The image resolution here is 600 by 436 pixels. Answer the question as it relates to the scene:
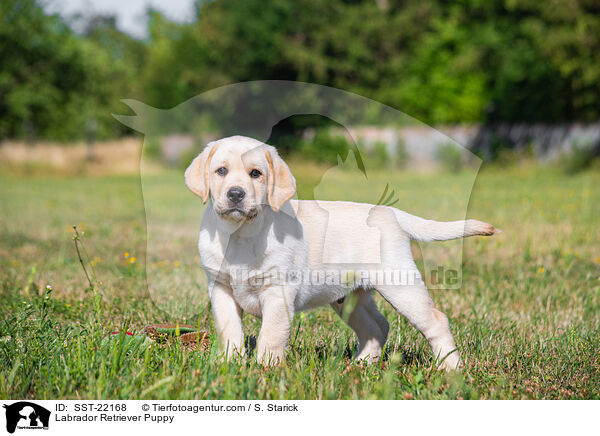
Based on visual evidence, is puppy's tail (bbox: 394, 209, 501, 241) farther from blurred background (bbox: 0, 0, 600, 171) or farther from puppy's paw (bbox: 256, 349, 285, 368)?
blurred background (bbox: 0, 0, 600, 171)

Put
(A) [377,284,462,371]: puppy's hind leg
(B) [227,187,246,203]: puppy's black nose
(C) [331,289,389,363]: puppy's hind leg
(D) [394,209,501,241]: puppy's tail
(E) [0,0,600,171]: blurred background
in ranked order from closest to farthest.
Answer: (B) [227,187,246,203]: puppy's black nose → (A) [377,284,462,371]: puppy's hind leg → (D) [394,209,501,241]: puppy's tail → (C) [331,289,389,363]: puppy's hind leg → (E) [0,0,600,171]: blurred background

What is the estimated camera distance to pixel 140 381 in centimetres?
236

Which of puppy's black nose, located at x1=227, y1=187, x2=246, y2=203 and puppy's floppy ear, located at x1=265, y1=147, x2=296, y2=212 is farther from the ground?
puppy's floppy ear, located at x1=265, y1=147, x2=296, y2=212

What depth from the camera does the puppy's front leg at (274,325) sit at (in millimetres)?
2670

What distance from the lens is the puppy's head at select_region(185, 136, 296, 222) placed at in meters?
2.54

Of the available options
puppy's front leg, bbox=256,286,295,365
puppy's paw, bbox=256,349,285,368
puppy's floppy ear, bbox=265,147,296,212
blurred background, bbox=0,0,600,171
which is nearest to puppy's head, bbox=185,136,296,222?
puppy's floppy ear, bbox=265,147,296,212

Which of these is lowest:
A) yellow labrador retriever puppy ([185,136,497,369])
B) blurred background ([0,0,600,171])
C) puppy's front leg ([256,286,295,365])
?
puppy's front leg ([256,286,295,365])

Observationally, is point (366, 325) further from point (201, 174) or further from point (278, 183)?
point (201, 174)

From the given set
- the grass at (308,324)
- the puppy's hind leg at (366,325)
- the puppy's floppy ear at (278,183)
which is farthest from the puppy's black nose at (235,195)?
the puppy's hind leg at (366,325)

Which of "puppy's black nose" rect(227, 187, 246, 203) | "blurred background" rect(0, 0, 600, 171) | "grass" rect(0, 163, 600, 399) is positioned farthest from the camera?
"blurred background" rect(0, 0, 600, 171)

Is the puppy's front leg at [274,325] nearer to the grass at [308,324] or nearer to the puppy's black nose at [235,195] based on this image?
the grass at [308,324]

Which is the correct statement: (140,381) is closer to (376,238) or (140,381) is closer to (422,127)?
(376,238)

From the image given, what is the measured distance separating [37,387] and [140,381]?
16.5 inches

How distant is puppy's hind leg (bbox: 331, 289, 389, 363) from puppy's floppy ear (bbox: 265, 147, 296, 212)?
0.81 metres
